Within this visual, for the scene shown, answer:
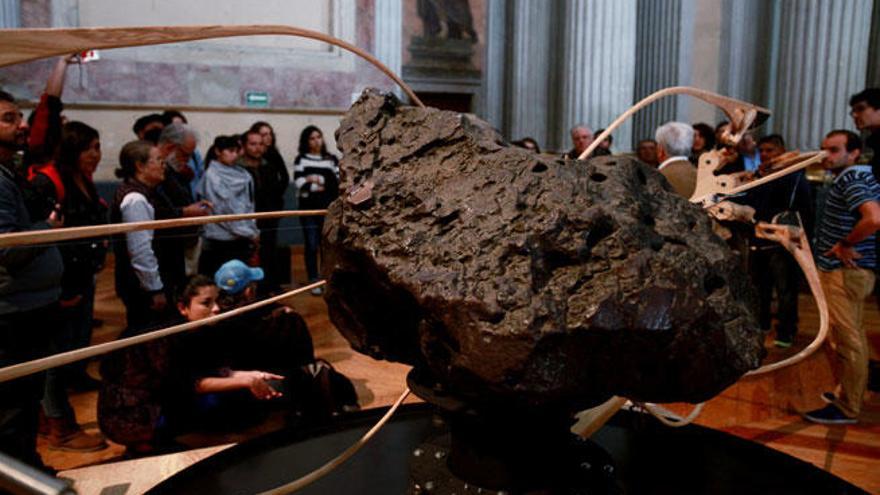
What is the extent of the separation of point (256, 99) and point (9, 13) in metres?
2.35

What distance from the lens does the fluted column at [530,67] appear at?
1092cm

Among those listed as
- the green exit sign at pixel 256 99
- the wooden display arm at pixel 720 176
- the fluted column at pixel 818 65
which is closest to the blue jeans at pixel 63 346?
the wooden display arm at pixel 720 176

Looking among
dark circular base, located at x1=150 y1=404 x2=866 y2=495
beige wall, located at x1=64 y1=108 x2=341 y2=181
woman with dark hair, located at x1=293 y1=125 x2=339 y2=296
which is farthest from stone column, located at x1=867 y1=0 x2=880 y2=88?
dark circular base, located at x1=150 y1=404 x2=866 y2=495

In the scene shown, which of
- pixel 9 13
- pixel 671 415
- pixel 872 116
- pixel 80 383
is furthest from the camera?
pixel 9 13

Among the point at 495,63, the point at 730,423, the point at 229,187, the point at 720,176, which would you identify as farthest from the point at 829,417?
the point at 495,63

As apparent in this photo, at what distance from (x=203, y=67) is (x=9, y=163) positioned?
17.1 feet

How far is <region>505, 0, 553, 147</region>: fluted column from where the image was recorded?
1092cm

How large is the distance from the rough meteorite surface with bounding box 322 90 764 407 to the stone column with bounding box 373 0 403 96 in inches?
281

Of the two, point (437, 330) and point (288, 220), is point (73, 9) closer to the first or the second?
point (288, 220)

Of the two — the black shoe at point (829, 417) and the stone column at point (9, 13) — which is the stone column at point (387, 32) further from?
the black shoe at point (829, 417)

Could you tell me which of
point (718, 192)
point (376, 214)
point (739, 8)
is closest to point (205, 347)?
point (376, 214)

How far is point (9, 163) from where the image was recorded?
2.79 m

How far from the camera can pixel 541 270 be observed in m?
1.53

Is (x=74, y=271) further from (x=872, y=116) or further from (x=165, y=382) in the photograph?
(x=872, y=116)
